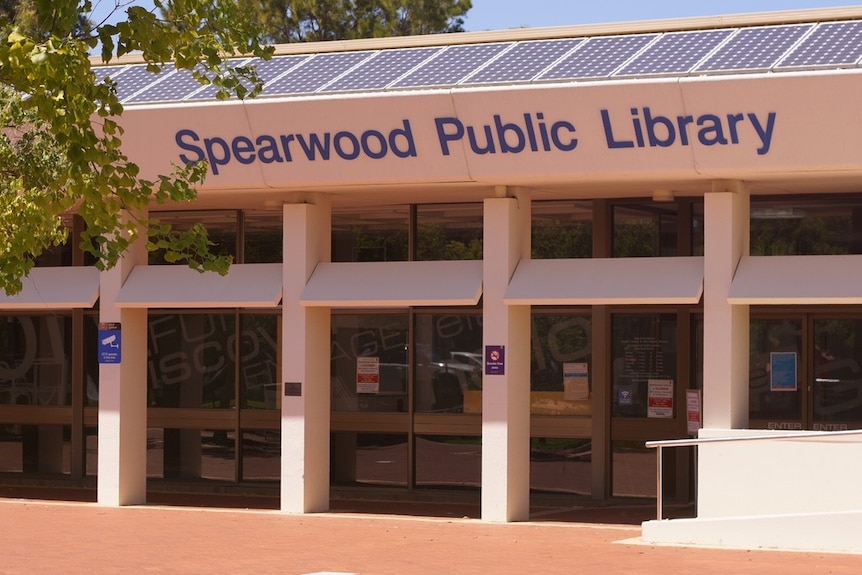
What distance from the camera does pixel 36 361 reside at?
21.2 m

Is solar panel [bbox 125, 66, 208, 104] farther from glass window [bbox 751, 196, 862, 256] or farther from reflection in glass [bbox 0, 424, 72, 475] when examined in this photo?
glass window [bbox 751, 196, 862, 256]

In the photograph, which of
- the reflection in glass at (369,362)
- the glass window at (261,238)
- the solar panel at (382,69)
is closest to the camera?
the solar panel at (382,69)

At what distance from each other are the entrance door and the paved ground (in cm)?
331

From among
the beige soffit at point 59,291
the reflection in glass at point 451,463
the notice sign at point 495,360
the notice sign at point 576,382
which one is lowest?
the reflection in glass at point 451,463

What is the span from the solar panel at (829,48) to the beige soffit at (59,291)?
8.49 meters

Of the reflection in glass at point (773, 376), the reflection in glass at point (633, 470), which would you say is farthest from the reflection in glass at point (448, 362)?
the reflection in glass at point (773, 376)

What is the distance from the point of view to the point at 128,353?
682 inches

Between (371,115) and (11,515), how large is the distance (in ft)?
19.8

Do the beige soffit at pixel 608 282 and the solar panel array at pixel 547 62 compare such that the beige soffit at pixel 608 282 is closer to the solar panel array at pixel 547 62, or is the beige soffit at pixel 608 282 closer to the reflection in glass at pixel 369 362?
the solar panel array at pixel 547 62

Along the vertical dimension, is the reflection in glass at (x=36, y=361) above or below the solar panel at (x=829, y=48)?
below

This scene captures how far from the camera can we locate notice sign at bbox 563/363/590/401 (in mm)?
18391

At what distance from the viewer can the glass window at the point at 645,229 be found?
18172 millimetres

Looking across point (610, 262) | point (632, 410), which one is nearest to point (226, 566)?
point (610, 262)

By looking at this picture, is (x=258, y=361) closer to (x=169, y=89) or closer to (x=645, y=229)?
(x=169, y=89)
